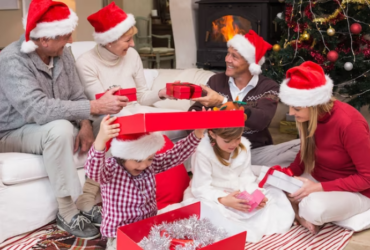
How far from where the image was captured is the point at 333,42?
11.8 ft

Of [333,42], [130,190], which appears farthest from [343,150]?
[333,42]

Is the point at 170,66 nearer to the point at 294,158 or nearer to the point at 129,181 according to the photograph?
the point at 294,158

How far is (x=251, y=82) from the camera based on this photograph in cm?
265

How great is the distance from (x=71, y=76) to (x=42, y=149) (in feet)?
1.55

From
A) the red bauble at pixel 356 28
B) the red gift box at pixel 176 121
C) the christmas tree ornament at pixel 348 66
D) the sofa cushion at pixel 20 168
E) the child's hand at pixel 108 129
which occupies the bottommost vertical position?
the sofa cushion at pixel 20 168

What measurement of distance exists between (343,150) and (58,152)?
51.6 inches

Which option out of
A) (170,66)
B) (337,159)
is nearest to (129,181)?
(337,159)

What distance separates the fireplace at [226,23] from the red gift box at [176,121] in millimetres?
2728

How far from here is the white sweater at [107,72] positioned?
105 inches

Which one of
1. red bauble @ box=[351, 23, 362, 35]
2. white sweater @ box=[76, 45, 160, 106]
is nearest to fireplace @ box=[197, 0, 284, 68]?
red bauble @ box=[351, 23, 362, 35]

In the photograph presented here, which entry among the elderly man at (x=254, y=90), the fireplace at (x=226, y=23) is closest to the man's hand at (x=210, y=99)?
the elderly man at (x=254, y=90)

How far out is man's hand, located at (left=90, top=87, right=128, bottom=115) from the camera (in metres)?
2.19

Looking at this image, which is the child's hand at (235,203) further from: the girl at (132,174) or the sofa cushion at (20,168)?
the sofa cushion at (20,168)

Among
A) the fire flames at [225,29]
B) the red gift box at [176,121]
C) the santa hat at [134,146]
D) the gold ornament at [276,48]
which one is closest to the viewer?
the red gift box at [176,121]
